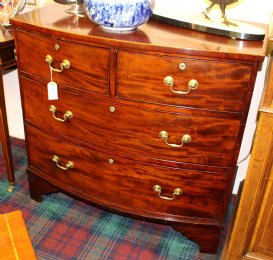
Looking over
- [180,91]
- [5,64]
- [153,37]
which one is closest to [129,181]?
[180,91]

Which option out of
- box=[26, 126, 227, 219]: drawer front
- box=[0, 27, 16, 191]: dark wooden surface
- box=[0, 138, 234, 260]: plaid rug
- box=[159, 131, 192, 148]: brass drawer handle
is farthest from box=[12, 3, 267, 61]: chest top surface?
box=[0, 138, 234, 260]: plaid rug

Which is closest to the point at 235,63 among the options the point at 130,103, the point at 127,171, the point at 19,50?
the point at 130,103

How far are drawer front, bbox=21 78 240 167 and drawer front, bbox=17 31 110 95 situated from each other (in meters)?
0.07

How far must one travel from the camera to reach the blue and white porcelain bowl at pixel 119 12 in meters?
1.35

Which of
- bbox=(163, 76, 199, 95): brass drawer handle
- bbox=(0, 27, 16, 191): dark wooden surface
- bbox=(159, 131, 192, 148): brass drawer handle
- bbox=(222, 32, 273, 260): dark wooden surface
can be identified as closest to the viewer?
bbox=(222, 32, 273, 260): dark wooden surface

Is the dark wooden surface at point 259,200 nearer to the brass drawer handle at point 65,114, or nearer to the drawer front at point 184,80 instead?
the drawer front at point 184,80

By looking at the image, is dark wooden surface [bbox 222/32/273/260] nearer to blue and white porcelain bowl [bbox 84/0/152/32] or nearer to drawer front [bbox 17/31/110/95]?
blue and white porcelain bowl [bbox 84/0/152/32]

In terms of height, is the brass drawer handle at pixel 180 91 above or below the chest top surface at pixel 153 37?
below

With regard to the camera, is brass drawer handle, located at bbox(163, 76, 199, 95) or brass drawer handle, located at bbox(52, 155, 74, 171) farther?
brass drawer handle, located at bbox(52, 155, 74, 171)

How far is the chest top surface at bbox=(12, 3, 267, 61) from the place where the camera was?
4.18 ft

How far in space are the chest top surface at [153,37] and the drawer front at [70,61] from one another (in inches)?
1.8

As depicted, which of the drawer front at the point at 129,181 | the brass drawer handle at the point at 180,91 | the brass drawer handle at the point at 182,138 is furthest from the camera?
the drawer front at the point at 129,181

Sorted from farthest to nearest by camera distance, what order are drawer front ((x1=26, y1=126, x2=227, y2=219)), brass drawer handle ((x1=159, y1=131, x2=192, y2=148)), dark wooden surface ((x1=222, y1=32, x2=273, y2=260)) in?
drawer front ((x1=26, y1=126, x2=227, y2=219)) < brass drawer handle ((x1=159, y1=131, x2=192, y2=148)) < dark wooden surface ((x1=222, y1=32, x2=273, y2=260))

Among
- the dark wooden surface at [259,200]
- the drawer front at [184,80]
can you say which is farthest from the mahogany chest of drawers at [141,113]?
the dark wooden surface at [259,200]
